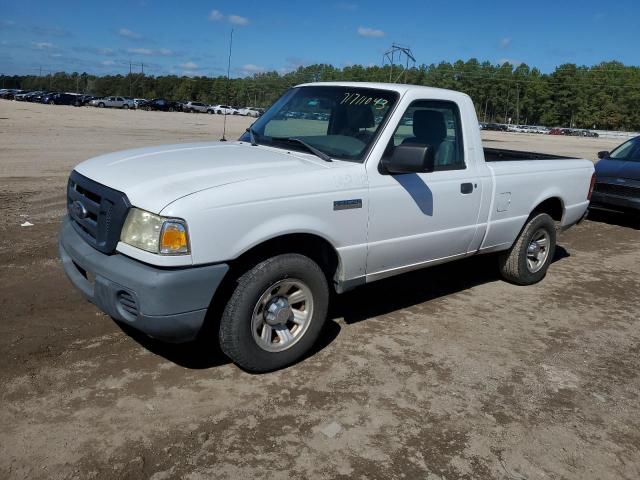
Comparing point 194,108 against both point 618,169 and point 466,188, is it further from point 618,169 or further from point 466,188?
point 466,188

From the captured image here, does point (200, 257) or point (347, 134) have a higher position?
point (347, 134)

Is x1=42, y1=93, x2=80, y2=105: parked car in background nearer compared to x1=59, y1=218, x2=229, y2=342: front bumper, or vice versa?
x1=59, y1=218, x2=229, y2=342: front bumper

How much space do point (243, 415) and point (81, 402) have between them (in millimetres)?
959

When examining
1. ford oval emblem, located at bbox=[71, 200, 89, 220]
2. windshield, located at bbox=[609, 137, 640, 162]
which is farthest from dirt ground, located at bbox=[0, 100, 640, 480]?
windshield, located at bbox=[609, 137, 640, 162]

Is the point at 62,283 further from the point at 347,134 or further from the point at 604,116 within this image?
the point at 604,116

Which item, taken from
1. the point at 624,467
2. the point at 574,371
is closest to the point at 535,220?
the point at 574,371

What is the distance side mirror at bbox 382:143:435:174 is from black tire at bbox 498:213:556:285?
2.28 meters

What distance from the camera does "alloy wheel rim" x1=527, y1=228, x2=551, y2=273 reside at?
6.00 meters

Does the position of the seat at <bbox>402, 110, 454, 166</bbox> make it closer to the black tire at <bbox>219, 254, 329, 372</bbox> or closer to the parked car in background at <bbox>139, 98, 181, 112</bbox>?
the black tire at <bbox>219, 254, 329, 372</bbox>

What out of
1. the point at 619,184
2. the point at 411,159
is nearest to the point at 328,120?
the point at 411,159

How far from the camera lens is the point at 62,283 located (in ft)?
16.6

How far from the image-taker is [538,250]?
614cm

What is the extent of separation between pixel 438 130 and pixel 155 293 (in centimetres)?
285

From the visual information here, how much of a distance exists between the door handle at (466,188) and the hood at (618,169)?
20.5 ft
